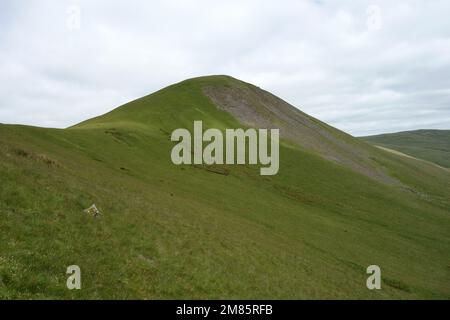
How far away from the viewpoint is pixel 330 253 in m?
39.0

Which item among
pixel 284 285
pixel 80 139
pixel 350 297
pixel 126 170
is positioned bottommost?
pixel 350 297

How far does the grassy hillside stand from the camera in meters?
18.0

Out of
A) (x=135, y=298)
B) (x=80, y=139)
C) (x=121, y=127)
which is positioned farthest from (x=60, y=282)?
(x=121, y=127)

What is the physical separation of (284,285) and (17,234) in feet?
54.2

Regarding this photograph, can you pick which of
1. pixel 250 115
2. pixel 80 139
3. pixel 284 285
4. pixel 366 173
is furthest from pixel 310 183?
pixel 284 285

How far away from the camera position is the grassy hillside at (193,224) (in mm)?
18016

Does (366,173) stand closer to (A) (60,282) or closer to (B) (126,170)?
(B) (126,170)

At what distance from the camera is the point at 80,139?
173 feet

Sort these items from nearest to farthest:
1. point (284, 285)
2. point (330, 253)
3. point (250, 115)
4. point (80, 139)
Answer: point (284, 285)
point (330, 253)
point (80, 139)
point (250, 115)

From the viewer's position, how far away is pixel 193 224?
101 ft

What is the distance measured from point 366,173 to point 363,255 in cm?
5058

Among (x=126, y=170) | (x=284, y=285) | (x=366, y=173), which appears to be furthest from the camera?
(x=366, y=173)

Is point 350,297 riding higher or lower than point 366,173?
lower
